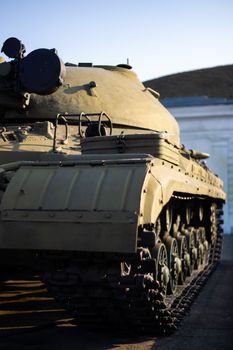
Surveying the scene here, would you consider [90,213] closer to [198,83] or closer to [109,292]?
[109,292]

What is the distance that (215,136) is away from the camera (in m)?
24.4

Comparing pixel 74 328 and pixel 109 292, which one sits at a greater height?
pixel 109 292

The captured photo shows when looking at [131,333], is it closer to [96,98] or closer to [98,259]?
[98,259]

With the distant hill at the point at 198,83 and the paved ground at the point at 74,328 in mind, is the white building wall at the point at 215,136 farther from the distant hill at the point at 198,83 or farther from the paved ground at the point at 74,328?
the distant hill at the point at 198,83

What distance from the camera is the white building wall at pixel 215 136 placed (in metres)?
24.2

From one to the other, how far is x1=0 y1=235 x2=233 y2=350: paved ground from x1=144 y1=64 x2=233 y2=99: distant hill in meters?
46.8

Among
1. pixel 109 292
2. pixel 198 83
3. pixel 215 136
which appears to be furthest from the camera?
pixel 198 83

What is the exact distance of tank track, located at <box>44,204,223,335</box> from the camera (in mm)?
4570

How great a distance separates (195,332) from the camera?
5.76 meters

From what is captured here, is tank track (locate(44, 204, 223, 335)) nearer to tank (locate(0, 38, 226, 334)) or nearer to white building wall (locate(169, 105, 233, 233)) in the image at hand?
tank (locate(0, 38, 226, 334))

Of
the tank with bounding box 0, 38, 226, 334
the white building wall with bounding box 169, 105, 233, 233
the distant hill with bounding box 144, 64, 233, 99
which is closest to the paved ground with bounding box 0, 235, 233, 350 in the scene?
the tank with bounding box 0, 38, 226, 334

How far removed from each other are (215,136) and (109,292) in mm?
20298

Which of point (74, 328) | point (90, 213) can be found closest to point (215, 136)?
point (74, 328)

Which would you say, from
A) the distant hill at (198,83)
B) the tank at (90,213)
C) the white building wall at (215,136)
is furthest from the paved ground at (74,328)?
the distant hill at (198,83)
